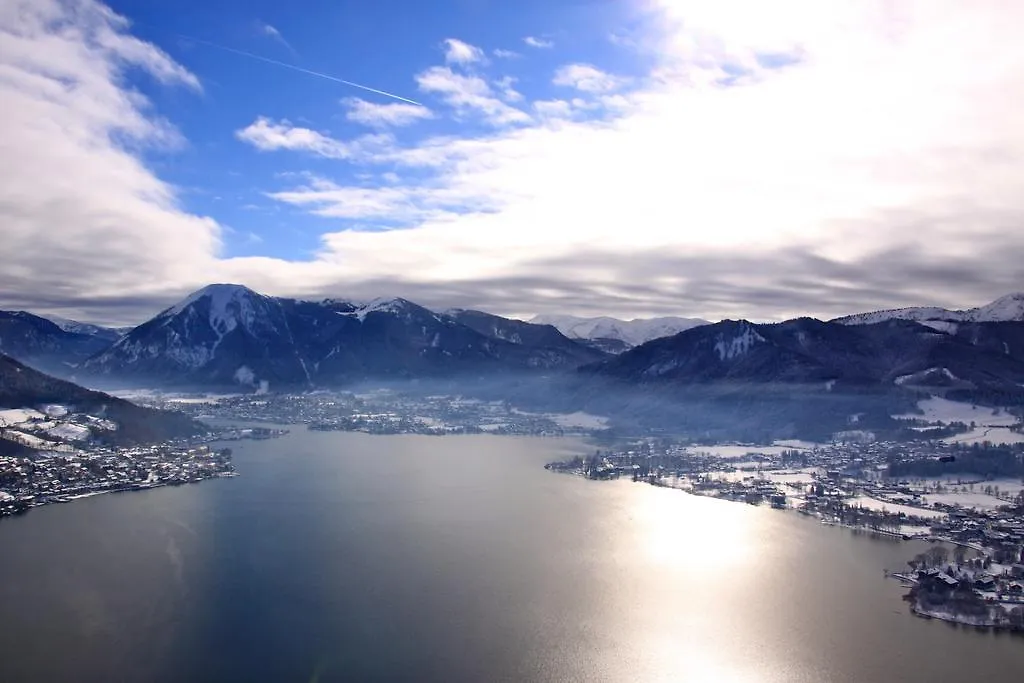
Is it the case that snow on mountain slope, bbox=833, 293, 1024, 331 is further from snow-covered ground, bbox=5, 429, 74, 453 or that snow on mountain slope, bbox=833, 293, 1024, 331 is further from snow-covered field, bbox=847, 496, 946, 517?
snow-covered ground, bbox=5, 429, 74, 453

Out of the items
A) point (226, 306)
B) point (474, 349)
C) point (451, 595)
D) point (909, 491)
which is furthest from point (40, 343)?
point (909, 491)

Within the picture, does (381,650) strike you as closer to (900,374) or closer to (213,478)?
(213,478)

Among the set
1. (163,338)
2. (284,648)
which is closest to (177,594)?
(284,648)

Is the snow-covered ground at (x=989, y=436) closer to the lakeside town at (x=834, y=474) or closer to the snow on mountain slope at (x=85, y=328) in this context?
the lakeside town at (x=834, y=474)

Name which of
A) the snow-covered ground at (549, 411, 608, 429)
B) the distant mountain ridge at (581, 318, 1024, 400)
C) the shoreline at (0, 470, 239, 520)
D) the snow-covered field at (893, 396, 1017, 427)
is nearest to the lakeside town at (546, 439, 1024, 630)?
the snow-covered field at (893, 396, 1017, 427)

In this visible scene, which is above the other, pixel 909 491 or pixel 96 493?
pixel 909 491

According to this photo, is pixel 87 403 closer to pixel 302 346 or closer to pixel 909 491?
pixel 909 491
